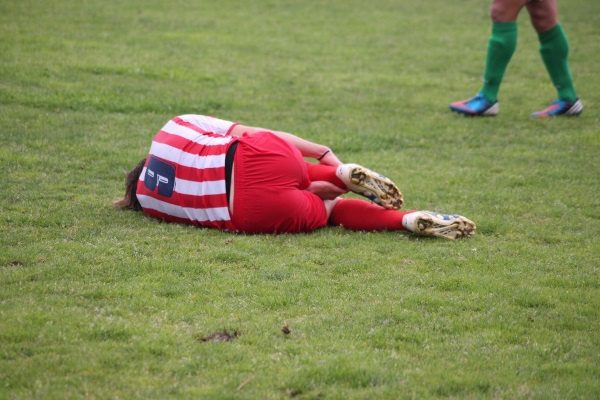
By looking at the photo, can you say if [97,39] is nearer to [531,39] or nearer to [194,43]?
[194,43]

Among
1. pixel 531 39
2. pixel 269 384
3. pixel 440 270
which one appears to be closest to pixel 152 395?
pixel 269 384

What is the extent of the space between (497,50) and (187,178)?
19.0 feet

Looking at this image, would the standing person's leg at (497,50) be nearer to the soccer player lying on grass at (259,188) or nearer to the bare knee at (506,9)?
the bare knee at (506,9)

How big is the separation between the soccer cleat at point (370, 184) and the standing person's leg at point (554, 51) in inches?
202

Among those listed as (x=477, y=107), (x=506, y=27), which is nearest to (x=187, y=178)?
(x=477, y=107)

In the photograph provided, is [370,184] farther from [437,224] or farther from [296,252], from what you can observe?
[296,252]

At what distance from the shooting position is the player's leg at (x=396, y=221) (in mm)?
6469

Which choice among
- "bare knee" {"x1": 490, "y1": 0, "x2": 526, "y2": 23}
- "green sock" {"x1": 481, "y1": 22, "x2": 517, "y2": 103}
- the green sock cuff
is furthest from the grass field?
"bare knee" {"x1": 490, "y1": 0, "x2": 526, "y2": 23}

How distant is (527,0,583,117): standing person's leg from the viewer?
10.5 m

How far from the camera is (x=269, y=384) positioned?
13.0 feet

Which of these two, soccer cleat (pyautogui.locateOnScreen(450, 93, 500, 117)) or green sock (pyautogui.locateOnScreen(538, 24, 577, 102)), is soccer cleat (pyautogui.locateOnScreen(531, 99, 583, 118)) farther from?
soccer cleat (pyautogui.locateOnScreen(450, 93, 500, 117))

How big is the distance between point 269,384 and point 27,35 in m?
10.7

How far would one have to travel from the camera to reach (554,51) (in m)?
10.7

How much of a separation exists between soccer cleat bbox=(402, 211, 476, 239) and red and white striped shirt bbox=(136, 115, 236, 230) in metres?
1.43
